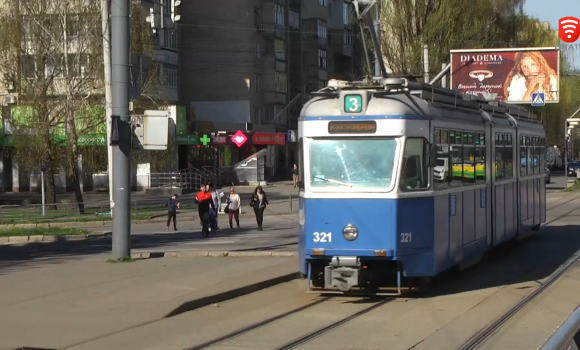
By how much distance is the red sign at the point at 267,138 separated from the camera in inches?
2660

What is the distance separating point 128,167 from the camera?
715 inches

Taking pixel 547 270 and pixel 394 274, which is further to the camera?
pixel 547 270

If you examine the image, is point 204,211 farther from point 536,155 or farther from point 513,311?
point 513,311

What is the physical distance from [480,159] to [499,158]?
1771 mm

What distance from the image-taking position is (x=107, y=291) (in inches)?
555

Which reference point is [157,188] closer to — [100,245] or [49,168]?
[49,168]

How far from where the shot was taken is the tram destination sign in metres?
13.2

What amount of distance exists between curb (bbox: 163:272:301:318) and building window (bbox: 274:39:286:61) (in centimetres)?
6053

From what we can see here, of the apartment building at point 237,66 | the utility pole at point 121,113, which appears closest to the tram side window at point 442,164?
the utility pole at point 121,113

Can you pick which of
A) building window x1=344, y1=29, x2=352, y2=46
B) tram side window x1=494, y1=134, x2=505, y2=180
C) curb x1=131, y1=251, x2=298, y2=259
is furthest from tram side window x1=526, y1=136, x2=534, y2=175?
building window x1=344, y1=29, x2=352, y2=46

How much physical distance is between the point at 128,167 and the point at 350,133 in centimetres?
636

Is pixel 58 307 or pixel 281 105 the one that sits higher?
pixel 281 105

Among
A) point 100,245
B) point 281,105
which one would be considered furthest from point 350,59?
point 100,245

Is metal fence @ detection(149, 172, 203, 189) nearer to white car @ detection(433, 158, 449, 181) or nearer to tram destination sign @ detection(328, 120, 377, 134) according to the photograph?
white car @ detection(433, 158, 449, 181)
